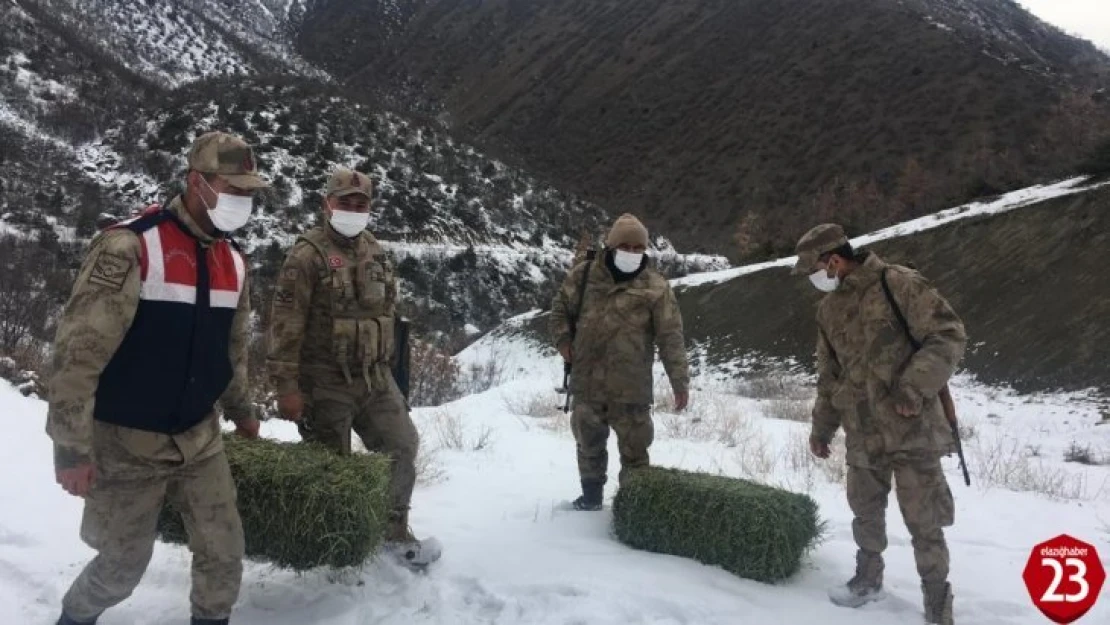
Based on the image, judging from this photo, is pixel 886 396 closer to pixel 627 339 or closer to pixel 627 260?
pixel 627 339

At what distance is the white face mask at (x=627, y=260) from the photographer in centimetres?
515

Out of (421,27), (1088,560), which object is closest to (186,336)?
(1088,560)

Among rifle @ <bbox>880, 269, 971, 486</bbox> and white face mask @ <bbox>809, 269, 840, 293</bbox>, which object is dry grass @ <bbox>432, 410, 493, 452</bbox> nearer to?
white face mask @ <bbox>809, 269, 840, 293</bbox>

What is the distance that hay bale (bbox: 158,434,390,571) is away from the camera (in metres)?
3.45

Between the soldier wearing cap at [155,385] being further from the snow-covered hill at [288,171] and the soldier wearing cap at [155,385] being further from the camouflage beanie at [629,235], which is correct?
the snow-covered hill at [288,171]

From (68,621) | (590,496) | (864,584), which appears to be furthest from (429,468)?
(864,584)

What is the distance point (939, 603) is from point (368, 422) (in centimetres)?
318

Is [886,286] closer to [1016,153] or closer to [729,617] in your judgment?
[729,617]

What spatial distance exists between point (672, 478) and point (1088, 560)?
2.37 metres

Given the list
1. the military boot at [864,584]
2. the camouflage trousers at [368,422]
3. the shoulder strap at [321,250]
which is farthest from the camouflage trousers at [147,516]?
the military boot at [864,584]

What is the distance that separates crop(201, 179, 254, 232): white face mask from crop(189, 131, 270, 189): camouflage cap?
0.06 meters

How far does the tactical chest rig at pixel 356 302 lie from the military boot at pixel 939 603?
314cm

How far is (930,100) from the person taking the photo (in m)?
41.4

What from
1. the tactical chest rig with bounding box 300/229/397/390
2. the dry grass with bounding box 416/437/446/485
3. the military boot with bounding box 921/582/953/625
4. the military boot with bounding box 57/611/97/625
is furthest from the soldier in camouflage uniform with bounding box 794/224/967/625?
the military boot with bounding box 57/611/97/625
